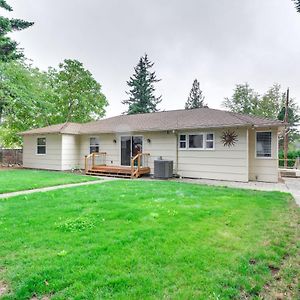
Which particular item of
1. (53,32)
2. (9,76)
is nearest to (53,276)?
(53,32)

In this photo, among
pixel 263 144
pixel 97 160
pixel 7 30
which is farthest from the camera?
pixel 97 160

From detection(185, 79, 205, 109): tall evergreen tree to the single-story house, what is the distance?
29.7 meters

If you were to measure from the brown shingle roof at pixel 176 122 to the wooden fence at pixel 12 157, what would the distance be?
4350 millimetres

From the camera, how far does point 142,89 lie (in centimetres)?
3238

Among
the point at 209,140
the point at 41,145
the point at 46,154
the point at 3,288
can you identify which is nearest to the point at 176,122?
the point at 209,140

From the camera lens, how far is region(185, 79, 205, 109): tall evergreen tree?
45.2m

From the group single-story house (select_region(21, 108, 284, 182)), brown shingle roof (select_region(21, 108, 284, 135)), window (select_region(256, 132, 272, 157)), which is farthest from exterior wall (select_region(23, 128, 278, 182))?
brown shingle roof (select_region(21, 108, 284, 135))

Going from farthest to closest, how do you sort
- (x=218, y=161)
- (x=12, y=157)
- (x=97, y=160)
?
(x=12, y=157) → (x=97, y=160) → (x=218, y=161)

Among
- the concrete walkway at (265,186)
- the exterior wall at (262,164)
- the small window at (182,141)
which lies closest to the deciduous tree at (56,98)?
the small window at (182,141)

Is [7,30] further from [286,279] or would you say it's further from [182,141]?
[286,279]

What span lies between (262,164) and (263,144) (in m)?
0.90

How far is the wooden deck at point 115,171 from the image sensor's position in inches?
532

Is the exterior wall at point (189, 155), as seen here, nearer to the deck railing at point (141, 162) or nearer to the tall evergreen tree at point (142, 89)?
the deck railing at point (141, 162)

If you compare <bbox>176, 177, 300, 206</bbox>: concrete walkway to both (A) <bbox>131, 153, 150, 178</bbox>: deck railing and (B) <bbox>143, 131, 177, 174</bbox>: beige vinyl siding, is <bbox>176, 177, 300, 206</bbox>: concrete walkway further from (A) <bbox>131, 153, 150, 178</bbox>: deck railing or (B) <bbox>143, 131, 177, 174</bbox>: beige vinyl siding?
(A) <bbox>131, 153, 150, 178</bbox>: deck railing
